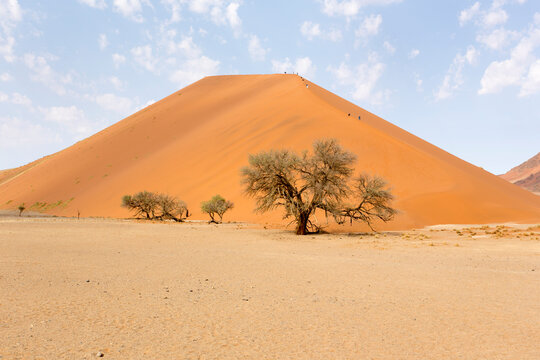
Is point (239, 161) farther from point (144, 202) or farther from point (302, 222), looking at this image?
point (302, 222)

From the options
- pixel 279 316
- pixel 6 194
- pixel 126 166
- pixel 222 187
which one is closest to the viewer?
pixel 279 316

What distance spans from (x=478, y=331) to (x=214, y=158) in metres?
39.1

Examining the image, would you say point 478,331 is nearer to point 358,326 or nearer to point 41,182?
point 358,326

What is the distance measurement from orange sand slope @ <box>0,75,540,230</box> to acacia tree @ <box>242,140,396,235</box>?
5.80m

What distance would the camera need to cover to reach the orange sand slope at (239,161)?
28.2 meters

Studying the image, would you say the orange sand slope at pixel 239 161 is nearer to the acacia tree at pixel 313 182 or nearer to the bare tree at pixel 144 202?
the bare tree at pixel 144 202

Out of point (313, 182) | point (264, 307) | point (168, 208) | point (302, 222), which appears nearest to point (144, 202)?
point (168, 208)

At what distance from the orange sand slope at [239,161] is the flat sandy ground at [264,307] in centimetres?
1691

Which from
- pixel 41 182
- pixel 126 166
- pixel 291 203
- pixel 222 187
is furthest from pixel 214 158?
pixel 41 182

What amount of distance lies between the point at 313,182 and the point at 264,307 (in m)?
14.2

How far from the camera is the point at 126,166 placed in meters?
49.3

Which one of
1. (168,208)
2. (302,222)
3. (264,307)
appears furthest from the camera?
(168,208)

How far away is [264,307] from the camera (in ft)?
17.9

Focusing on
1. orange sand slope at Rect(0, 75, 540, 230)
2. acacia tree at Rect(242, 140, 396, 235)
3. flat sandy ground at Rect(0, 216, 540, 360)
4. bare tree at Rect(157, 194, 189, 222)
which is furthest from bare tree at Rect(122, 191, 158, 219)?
flat sandy ground at Rect(0, 216, 540, 360)
